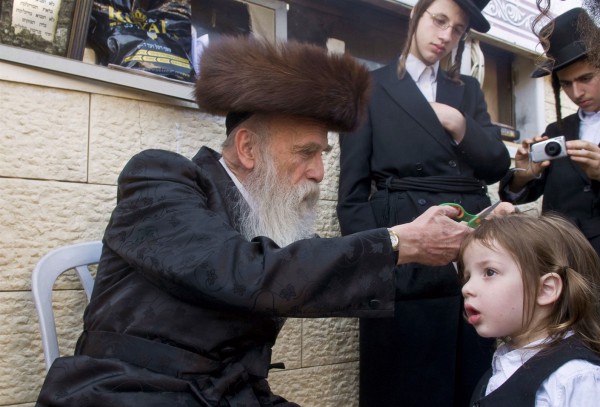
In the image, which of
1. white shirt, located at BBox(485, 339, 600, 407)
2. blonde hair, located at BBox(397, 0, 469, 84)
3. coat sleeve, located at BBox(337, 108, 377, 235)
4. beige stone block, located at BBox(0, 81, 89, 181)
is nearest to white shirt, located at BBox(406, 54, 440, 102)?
blonde hair, located at BBox(397, 0, 469, 84)

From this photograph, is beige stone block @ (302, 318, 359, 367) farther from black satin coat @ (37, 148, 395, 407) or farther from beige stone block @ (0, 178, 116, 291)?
black satin coat @ (37, 148, 395, 407)

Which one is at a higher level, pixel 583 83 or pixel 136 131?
pixel 583 83

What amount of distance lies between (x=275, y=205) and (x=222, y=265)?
62cm

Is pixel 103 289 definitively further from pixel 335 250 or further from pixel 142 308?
pixel 335 250

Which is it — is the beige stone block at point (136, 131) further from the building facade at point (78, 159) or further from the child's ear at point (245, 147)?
the child's ear at point (245, 147)

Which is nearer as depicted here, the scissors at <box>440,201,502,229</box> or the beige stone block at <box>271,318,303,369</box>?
the scissors at <box>440,201,502,229</box>

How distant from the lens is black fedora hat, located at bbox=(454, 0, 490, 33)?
3.39 metres

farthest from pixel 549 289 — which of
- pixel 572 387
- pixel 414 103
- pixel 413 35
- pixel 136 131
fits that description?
pixel 136 131

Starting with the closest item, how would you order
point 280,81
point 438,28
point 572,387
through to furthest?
1. point 572,387
2. point 280,81
3. point 438,28

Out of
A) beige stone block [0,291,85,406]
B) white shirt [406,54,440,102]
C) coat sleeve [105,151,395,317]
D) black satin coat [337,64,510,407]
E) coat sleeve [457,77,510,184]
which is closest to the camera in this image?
coat sleeve [105,151,395,317]

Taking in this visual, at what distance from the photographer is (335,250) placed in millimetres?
1980

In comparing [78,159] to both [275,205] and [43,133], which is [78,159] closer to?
[43,133]

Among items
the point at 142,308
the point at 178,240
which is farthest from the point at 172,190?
the point at 142,308

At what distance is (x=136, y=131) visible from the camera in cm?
304
